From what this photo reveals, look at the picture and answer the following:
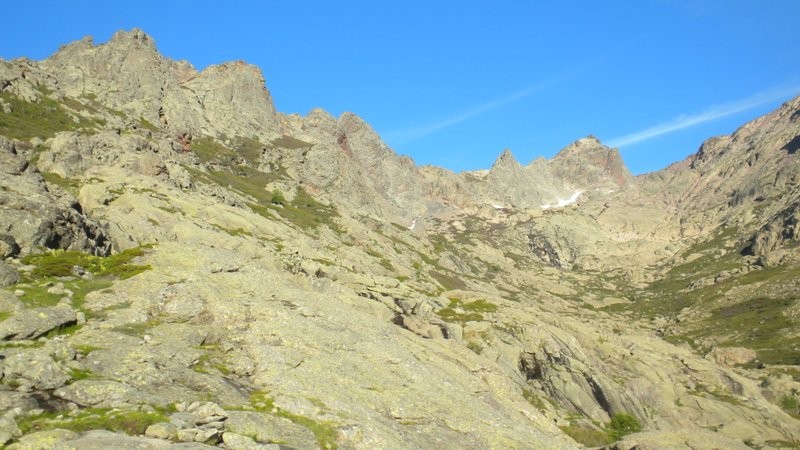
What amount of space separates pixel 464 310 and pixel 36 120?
551 ft

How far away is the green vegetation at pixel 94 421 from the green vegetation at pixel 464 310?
49.7 m

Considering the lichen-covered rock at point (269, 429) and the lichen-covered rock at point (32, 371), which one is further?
the lichen-covered rock at point (269, 429)

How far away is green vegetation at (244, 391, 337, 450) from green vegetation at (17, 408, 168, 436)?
4908 millimetres

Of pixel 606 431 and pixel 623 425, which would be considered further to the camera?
pixel 623 425

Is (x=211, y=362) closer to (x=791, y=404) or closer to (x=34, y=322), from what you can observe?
(x=34, y=322)

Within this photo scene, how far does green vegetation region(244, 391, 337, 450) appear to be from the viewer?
23.7 metres

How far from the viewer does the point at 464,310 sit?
7844 centimetres

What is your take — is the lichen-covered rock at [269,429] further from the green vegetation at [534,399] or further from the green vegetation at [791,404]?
the green vegetation at [791,404]

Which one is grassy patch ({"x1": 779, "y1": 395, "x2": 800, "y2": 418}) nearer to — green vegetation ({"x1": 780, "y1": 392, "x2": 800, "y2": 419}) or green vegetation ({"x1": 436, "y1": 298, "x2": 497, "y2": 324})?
green vegetation ({"x1": 780, "y1": 392, "x2": 800, "y2": 419})

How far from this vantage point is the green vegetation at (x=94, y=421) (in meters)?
19.2

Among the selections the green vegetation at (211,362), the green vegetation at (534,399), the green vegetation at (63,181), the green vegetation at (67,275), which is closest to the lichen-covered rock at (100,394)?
the green vegetation at (211,362)

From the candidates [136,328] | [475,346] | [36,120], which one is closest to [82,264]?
[136,328]

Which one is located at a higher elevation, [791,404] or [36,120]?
[36,120]

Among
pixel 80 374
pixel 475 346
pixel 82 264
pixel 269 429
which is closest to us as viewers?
pixel 80 374
